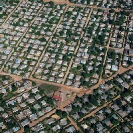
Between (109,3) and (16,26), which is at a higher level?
(109,3)

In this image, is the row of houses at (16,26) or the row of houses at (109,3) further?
the row of houses at (109,3)

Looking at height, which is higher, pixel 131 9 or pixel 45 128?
pixel 131 9

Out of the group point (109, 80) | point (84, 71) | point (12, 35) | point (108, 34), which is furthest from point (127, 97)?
point (12, 35)

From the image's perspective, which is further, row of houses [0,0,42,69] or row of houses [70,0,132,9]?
row of houses [70,0,132,9]

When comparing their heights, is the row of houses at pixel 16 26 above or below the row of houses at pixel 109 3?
below

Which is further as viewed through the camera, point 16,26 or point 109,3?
point 109,3

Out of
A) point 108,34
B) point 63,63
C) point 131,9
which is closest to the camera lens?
point 63,63

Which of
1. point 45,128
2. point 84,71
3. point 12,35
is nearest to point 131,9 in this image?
point 84,71

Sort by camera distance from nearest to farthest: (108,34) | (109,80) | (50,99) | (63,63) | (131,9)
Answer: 1. (50,99)
2. (109,80)
3. (63,63)
4. (108,34)
5. (131,9)

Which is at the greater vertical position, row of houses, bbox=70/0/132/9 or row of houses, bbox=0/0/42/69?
row of houses, bbox=70/0/132/9

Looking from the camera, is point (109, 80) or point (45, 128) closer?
point (45, 128)

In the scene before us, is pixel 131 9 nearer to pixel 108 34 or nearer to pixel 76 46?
pixel 108 34
